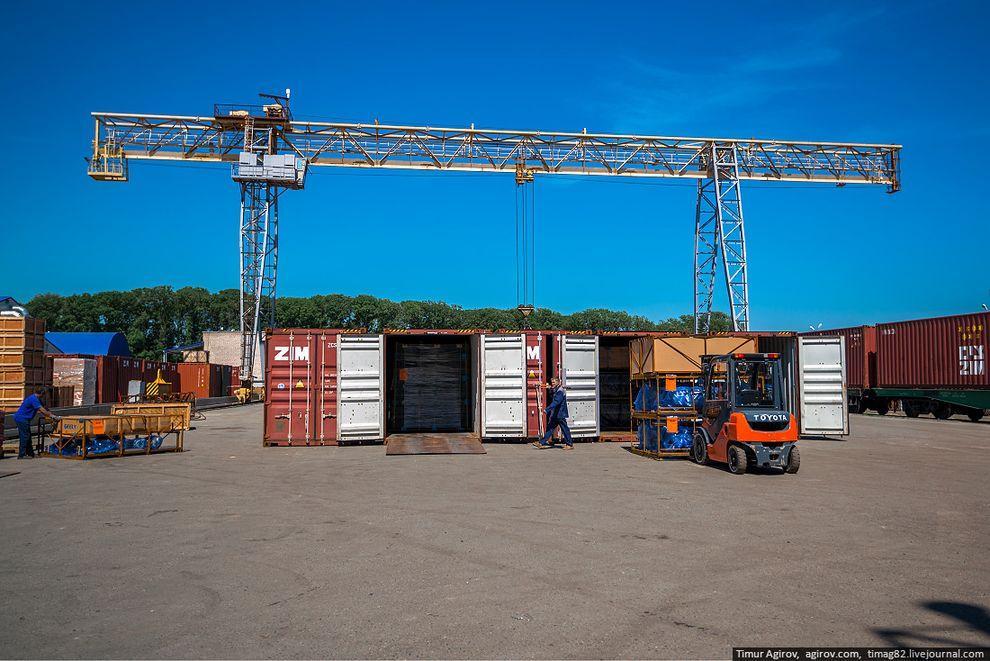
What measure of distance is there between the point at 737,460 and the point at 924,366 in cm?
2028

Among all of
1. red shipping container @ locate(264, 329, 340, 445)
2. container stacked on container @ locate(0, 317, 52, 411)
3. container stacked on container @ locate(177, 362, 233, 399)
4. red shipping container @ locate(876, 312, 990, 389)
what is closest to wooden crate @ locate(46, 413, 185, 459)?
red shipping container @ locate(264, 329, 340, 445)

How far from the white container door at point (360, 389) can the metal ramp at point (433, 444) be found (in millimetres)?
711

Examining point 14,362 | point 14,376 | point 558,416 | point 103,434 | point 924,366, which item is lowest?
point 103,434

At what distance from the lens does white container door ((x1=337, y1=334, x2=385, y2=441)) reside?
17938mm

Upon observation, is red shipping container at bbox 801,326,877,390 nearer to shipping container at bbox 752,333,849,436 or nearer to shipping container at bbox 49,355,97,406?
shipping container at bbox 752,333,849,436

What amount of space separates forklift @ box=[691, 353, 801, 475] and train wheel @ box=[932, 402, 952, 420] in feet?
60.6

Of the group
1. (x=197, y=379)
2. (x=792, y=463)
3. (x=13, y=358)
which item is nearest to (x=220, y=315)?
(x=197, y=379)

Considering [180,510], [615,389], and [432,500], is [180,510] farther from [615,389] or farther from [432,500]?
[615,389]

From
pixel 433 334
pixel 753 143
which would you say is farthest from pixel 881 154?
pixel 433 334

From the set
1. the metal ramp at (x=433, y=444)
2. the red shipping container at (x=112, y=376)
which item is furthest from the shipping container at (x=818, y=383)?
the red shipping container at (x=112, y=376)

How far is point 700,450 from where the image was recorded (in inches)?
555

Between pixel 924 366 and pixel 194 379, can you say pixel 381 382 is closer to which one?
pixel 924 366

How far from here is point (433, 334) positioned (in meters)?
18.6

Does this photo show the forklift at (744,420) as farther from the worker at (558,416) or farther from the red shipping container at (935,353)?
the red shipping container at (935,353)
